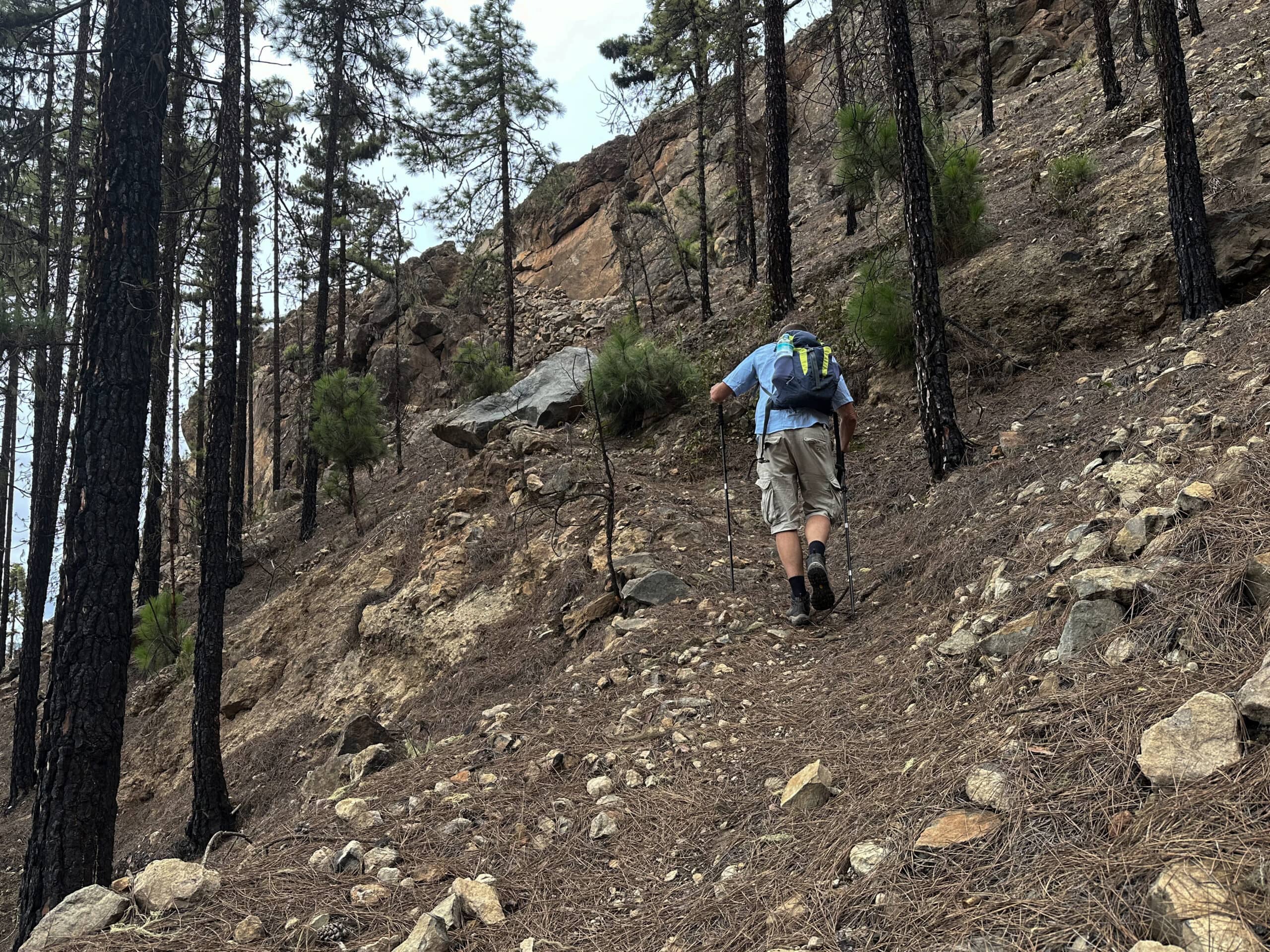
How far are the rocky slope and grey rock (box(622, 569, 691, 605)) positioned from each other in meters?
0.05

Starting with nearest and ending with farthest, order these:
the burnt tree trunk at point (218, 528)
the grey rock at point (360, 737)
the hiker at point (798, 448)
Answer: the hiker at point (798, 448), the grey rock at point (360, 737), the burnt tree trunk at point (218, 528)

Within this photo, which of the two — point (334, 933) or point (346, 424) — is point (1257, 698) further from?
point (346, 424)

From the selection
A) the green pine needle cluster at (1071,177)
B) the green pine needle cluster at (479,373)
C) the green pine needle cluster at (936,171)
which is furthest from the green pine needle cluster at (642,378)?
the green pine needle cluster at (1071,177)

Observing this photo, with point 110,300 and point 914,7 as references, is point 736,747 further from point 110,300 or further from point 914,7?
point 914,7

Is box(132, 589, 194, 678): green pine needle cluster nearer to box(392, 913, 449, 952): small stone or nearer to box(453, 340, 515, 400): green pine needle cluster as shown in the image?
box(453, 340, 515, 400): green pine needle cluster

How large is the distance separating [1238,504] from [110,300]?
5.91 meters

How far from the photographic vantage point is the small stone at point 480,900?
273 centimetres

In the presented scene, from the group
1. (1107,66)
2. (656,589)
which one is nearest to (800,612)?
(656,589)

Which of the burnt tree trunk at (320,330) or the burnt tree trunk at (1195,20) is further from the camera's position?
the burnt tree trunk at (320,330)

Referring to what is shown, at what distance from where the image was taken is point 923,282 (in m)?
7.01

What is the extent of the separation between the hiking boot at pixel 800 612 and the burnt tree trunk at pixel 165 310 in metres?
4.39

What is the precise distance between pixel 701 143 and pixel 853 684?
13897 mm

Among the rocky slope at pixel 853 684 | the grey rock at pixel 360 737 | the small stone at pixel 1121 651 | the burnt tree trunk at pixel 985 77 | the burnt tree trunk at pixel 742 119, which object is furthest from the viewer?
the burnt tree trunk at pixel 985 77

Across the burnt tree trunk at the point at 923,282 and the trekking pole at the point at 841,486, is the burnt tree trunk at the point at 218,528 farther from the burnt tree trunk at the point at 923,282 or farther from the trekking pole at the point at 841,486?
the burnt tree trunk at the point at 923,282
